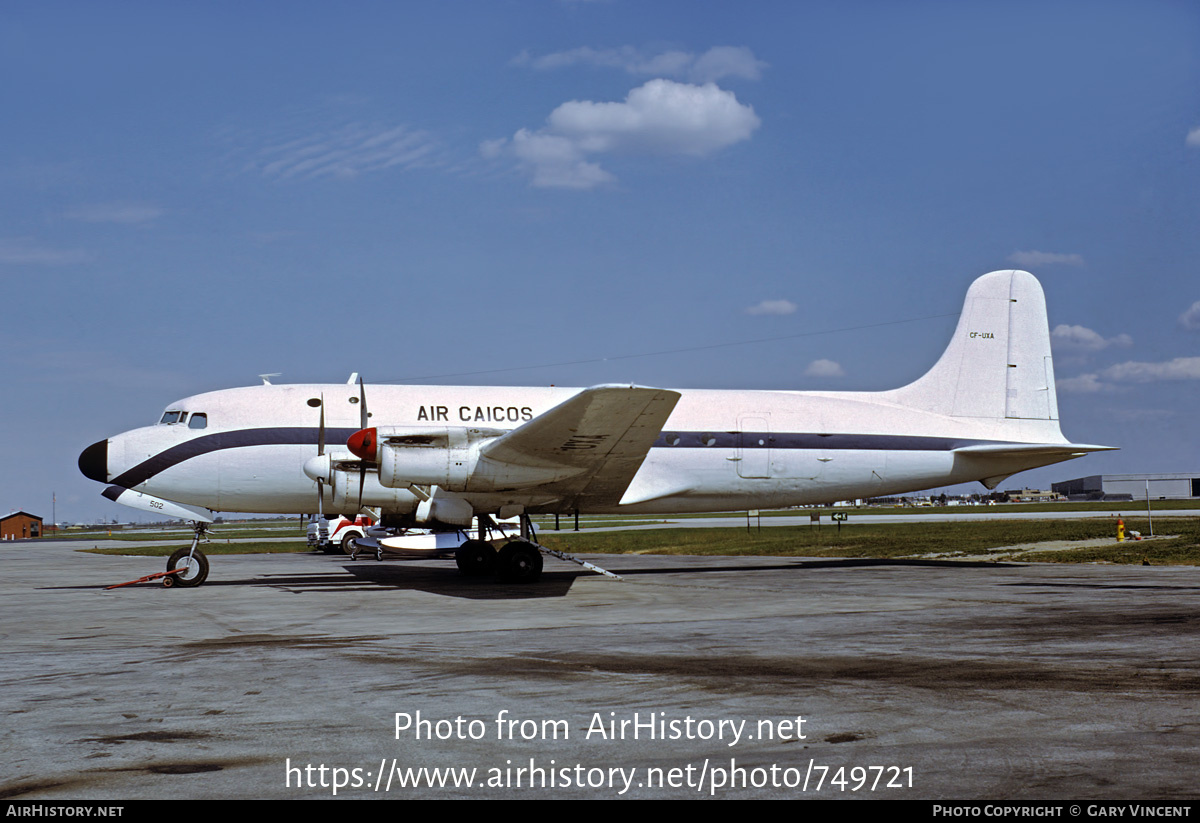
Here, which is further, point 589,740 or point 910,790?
point 589,740

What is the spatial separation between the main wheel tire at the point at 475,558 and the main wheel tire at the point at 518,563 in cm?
198

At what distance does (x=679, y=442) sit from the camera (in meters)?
21.6

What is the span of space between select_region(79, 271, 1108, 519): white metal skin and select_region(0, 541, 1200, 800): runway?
3806 mm

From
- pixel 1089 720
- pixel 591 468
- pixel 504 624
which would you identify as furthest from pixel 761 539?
pixel 1089 720

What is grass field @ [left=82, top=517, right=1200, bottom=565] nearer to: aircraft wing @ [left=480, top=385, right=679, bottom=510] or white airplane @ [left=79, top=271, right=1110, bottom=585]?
white airplane @ [left=79, top=271, right=1110, bottom=585]

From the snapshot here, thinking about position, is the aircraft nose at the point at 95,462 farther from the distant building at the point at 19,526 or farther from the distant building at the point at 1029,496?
the distant building at the point at 1029,496

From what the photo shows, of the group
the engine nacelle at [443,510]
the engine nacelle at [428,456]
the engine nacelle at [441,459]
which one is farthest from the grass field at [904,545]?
the engine nacelle at [428,456]

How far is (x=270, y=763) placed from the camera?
5551mm

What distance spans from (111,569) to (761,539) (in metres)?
23.9

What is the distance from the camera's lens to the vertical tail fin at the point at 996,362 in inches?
955

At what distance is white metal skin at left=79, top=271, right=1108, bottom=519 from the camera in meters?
19.0

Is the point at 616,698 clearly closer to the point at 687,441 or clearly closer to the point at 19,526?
the point at 687,441

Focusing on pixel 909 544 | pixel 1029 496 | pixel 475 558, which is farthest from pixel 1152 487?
pixel 475 558

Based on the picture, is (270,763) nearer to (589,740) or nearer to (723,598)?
(589,740)
